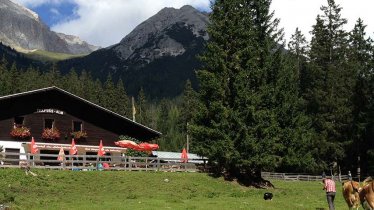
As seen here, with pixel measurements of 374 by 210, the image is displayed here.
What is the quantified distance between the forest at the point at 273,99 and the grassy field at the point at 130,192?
11.2 ft

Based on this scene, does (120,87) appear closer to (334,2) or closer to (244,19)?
(334,2)

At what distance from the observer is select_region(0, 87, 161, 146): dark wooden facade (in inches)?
1770

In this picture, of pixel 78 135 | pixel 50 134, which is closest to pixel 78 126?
pixel 78 135

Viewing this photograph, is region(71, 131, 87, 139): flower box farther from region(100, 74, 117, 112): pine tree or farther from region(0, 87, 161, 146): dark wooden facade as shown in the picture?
region(100, 74, 117, 112): pine tree

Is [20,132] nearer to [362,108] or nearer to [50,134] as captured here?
[50,134]

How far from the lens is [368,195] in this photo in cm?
1712

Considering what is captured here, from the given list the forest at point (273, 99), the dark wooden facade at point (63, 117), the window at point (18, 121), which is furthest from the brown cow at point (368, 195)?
the window at point (18, 121)

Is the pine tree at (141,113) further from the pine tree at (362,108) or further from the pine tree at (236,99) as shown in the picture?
the pine tree at (236,99)

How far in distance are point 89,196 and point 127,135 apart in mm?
24289

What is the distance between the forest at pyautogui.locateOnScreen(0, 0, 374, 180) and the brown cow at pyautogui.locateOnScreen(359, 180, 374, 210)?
56.8 ft

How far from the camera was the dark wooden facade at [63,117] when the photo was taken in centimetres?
4497

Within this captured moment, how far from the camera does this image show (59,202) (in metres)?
24.0

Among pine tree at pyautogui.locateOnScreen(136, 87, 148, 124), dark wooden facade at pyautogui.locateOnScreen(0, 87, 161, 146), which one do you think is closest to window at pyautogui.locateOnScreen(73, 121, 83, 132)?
dark wooden facade at pyautogui.locateOnScreen(0, 87, 161, 146)

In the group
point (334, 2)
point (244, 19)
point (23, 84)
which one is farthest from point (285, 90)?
point (23, 84)
